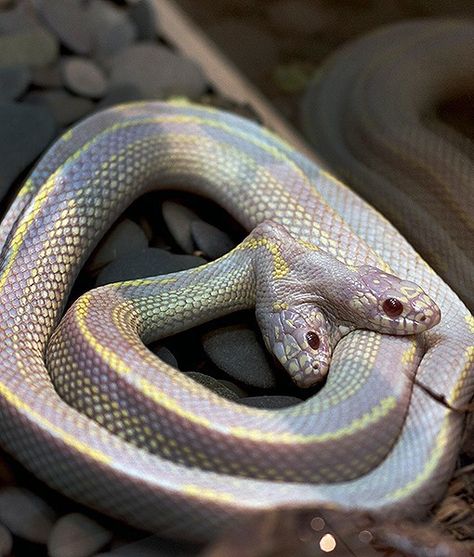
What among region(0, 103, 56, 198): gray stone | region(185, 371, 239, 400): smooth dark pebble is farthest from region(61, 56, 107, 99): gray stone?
region(185, 371, 239, 400): smooth dark pebble

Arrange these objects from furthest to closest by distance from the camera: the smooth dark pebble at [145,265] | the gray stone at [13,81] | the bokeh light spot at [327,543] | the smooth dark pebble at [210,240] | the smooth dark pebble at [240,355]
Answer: the gray stone at [13,81] → the smooth dark pebble at [210,240] → the smooth dark pebble at [145,265] → the smooth dark pebble at [240,355] → the bokeh light spot at [327,543]

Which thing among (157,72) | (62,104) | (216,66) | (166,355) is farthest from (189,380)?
(216,66)

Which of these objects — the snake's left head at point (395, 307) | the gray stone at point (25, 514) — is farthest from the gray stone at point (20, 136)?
the snake's left head at point (395, 307)

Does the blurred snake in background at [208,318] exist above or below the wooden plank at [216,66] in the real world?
below

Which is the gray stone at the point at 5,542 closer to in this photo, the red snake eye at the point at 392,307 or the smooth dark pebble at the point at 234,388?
the smooth dark pebble at the point at 234,388

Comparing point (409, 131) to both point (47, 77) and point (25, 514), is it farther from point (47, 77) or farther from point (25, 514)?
point (25, 514)
